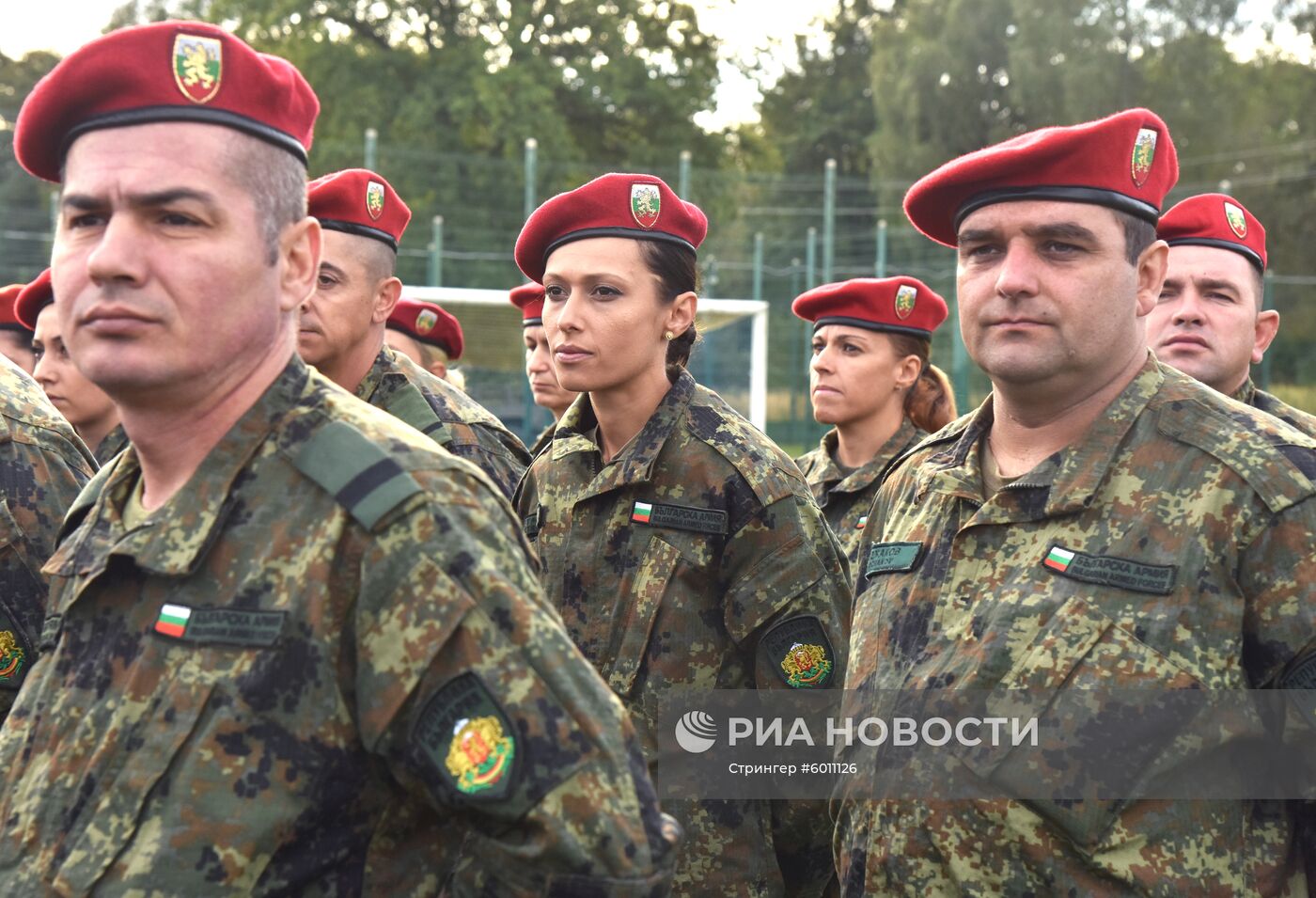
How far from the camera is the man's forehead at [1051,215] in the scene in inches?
118

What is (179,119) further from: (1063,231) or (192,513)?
(1063,231)

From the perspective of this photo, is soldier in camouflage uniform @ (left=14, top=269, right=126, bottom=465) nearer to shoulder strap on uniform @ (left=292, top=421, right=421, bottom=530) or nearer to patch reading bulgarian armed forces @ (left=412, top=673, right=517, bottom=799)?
shoulder strap on uniform @ (left=292, top=421, right=421, bottom=530)

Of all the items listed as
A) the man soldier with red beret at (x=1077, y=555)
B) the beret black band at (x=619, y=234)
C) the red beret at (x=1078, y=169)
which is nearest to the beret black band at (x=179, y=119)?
the red beret at (x=1078, y=169)

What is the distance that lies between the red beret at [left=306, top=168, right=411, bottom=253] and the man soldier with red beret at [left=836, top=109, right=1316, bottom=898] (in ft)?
7.88

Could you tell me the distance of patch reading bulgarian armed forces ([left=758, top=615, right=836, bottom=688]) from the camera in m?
3.78

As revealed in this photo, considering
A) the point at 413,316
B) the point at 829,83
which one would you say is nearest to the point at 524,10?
the point at 829,83

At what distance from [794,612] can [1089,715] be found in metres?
1.19

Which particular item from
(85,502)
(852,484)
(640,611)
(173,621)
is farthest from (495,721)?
(852,484)

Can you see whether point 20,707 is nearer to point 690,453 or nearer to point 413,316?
point 690,453

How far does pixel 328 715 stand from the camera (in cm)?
188

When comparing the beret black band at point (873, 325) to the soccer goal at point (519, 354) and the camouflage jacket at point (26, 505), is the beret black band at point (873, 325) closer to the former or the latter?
the camouflage jacket at point (26, 505)

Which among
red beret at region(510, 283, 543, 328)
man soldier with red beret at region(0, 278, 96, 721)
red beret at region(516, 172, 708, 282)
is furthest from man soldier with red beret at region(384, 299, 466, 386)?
man soldier with red beret at region(0, 278, 96, 721)

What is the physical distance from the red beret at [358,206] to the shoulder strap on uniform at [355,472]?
3.08 m

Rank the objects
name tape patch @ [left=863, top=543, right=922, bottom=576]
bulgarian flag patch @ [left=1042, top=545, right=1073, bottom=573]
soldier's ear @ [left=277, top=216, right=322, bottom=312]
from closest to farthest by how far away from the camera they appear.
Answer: soldier's ear @ [left=277, top=216, right=322, bottom=312] < bulgarian flag patch @ [left=1042, top=545, right=1073, bottom=573] < name tape patch @ [left=863, top=543, right=922, bottom=576]
